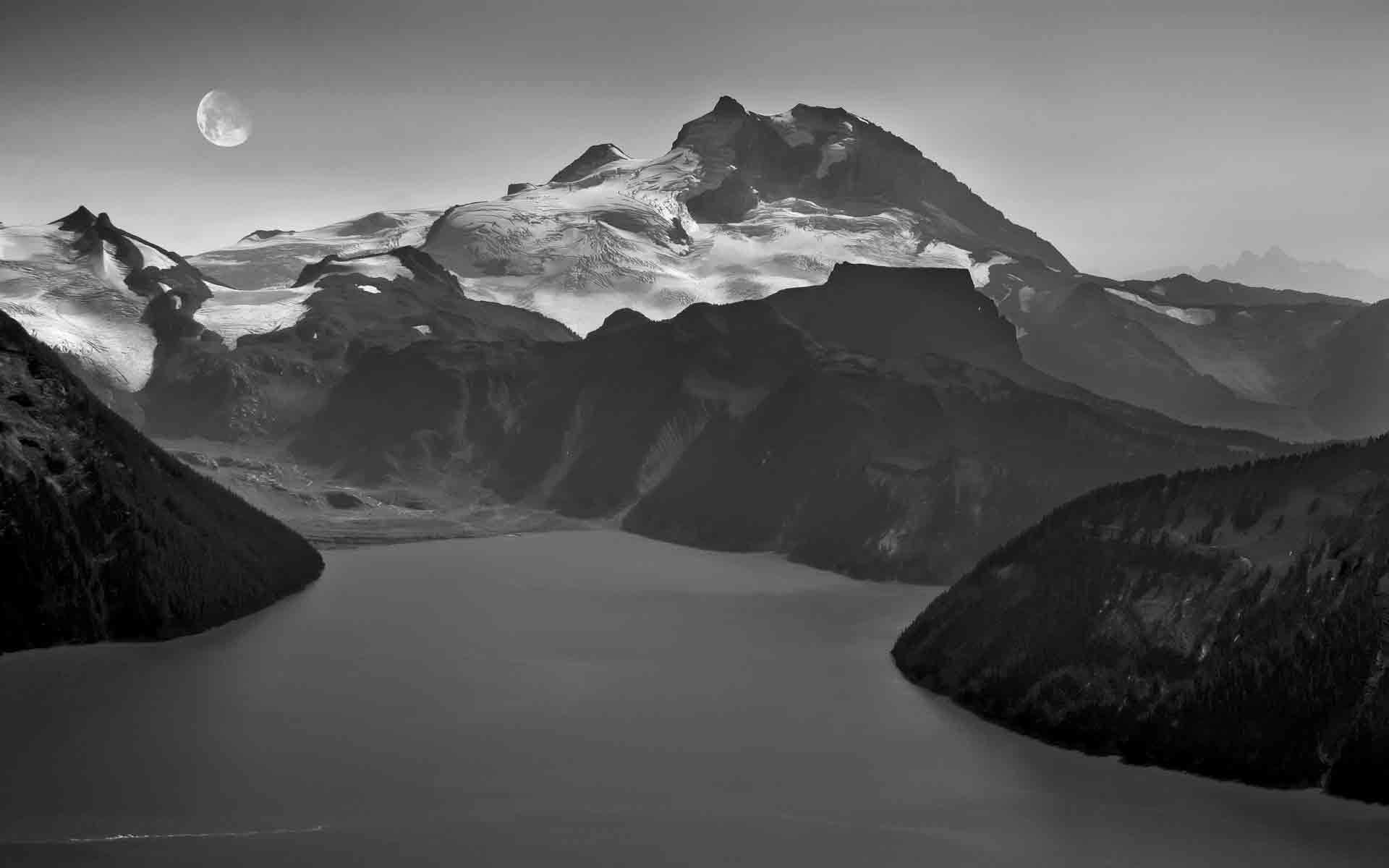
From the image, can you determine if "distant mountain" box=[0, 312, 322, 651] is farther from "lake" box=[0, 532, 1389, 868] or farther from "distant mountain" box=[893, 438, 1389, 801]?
"distant mountain" box=[893, 438, 1389, 801]

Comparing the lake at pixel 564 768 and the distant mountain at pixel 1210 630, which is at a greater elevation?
the distant mountain at pixel 1210 630

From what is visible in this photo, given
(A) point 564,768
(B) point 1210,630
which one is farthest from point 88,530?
(B) point 1210,630

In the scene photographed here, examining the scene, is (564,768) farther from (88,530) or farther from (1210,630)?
(88,530)

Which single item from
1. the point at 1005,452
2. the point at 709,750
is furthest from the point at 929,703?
the point at 1005,452

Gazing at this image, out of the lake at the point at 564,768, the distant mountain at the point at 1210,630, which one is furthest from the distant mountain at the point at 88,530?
the distant mountain at the point at 1210,630

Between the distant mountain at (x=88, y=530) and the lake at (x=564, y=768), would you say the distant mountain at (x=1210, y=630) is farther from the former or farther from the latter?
the distant mountain at (x=88, y=530)
